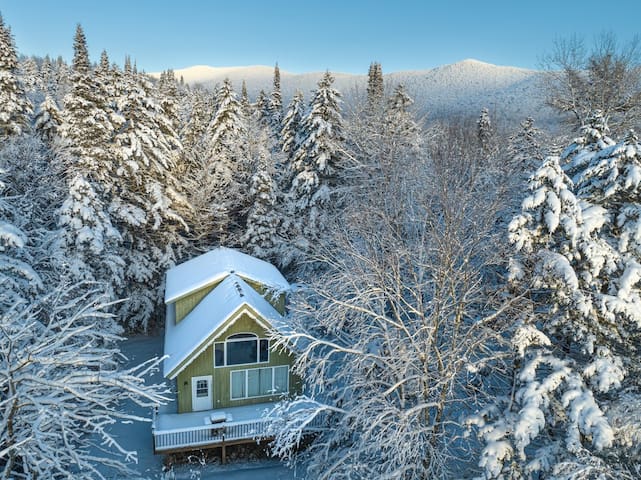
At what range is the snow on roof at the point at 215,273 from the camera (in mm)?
16844

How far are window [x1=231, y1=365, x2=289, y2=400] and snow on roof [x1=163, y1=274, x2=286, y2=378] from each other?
196 centimetres

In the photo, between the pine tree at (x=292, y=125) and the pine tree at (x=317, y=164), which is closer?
the pine tree at (x=317, y=164)

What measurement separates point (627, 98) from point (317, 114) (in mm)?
14437

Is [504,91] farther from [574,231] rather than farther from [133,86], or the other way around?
[574,231]

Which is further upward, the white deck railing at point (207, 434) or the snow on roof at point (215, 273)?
the snow on roof at point (215, 273)

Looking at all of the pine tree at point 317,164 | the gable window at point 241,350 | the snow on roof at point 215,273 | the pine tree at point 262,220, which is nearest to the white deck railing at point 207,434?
the gable window at point 241,350

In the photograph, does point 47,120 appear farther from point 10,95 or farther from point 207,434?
point 207,434

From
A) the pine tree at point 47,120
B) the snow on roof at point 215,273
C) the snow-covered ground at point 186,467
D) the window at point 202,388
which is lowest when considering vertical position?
the snow-covered ground at point 186,467

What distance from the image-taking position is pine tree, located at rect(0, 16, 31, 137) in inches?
958

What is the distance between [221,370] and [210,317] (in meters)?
2.00

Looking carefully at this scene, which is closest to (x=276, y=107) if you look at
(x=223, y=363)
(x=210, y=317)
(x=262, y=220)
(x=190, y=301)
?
(x=262, y=220)

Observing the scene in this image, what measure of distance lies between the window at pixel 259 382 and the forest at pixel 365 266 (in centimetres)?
94

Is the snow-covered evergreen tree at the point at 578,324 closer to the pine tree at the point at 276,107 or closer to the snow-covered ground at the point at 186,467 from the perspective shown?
the snow-covered ground at the point at 186,467

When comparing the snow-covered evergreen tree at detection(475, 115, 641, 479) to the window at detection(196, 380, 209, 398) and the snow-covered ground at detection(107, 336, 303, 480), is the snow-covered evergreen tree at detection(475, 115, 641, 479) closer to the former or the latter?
the snow-covered ground at detection(107, 336, 303, 480)
